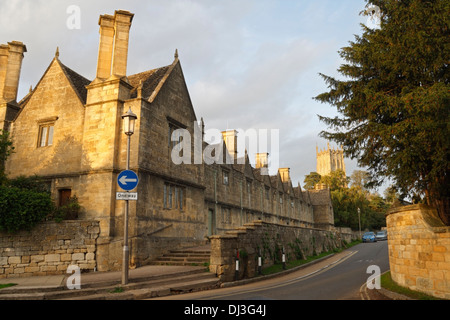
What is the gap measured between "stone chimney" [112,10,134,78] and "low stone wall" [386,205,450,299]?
46.1 ft

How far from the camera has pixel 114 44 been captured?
17094 millimetres

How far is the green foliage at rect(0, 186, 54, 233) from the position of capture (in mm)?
13875

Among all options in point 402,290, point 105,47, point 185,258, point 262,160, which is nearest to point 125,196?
point 185,258

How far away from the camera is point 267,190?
40531 mm

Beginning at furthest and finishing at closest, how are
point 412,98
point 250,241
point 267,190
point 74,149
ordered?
point 267,190
point 74,149
point 250,241
point 412,98

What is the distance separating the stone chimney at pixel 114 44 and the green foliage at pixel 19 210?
266 inches

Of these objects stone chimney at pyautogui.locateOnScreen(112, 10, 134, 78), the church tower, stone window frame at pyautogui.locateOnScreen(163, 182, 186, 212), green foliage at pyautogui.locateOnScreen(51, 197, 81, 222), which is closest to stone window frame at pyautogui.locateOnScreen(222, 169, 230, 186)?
stone window frame at pyautogui.locateOnScreen(163, 182, 186, 212)

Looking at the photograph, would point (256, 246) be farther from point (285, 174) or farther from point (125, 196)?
point (285, 174)

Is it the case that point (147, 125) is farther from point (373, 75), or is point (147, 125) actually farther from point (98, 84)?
point (373, 75)

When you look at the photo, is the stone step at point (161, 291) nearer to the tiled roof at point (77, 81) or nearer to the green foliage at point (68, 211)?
the green foliage at point (68, 211)

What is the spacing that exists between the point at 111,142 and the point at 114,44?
5181 mm

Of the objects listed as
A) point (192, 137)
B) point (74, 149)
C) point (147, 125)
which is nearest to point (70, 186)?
point (74, 149)

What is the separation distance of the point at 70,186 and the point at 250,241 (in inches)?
372

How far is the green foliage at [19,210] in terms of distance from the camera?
1388 centimetres
